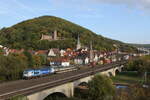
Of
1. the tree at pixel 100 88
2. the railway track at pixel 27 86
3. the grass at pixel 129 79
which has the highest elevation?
the railway track at pixel 27 86

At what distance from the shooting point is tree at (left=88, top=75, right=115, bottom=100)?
1670 inches

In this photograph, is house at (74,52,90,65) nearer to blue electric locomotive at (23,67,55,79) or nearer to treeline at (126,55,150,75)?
treeline at (126,55,150,75)

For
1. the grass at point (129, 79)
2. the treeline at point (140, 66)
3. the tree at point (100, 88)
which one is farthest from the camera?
the treeline at point (140, 66)

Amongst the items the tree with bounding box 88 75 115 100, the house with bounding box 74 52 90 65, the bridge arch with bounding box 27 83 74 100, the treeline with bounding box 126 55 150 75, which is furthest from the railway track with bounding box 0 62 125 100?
the house with bounding box 74 52 90 65

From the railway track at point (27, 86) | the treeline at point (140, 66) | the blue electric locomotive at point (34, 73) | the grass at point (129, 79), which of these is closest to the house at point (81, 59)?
the treeline at point (140, 66)

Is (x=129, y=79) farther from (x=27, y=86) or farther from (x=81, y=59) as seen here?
(x=81, y=59)

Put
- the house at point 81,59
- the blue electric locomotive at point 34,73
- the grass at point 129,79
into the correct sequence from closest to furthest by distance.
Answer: the blue electric locomotive at point 34,73 → the grass at point 129,79 → the house at point 81,59

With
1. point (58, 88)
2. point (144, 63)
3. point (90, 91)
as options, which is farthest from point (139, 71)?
point (58, 88)

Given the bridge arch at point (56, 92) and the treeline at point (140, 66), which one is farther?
the treeline at point (140, 66)

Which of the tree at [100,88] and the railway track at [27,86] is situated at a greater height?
the railway track at [27,86]

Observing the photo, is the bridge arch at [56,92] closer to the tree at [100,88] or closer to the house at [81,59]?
the tree at [100,88]

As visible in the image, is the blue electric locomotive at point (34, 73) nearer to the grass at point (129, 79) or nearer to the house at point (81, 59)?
the grass at point (129, 79)

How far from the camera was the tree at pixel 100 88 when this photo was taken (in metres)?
42.4

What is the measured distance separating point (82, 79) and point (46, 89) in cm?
1771
